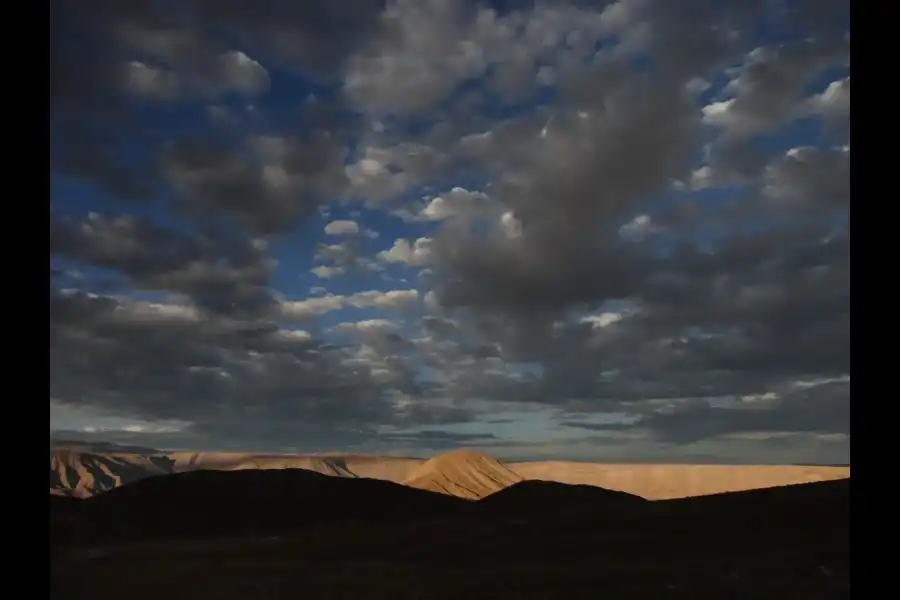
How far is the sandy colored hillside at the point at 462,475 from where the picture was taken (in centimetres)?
6644

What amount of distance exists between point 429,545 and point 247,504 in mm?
16346

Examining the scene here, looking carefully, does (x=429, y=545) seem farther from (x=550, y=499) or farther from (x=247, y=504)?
(x=550, y=499)

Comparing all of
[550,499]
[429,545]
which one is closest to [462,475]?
[550,499]

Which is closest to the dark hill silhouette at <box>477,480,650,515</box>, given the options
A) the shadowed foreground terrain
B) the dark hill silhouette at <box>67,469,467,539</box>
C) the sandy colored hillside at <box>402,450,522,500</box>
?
the shadowed foreground terrain

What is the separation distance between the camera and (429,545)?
69.9 feet

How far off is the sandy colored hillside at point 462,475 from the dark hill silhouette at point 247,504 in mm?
27847

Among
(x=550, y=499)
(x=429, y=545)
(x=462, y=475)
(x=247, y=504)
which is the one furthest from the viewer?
(x=462, y=475)

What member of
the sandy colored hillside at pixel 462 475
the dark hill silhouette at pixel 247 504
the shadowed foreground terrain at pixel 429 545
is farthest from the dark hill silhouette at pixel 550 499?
the sandy colored hillside at pixel 462 475

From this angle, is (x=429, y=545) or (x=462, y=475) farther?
(x=462, y=475)

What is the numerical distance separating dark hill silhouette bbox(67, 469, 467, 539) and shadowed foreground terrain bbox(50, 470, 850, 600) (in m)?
0.10

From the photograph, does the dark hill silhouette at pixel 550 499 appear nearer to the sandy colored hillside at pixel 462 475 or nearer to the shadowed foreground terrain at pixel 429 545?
the shadowed foreground terrain at pixel 429 545

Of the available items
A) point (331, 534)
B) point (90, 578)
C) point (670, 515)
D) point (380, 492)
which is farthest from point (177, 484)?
point (670, 515)
